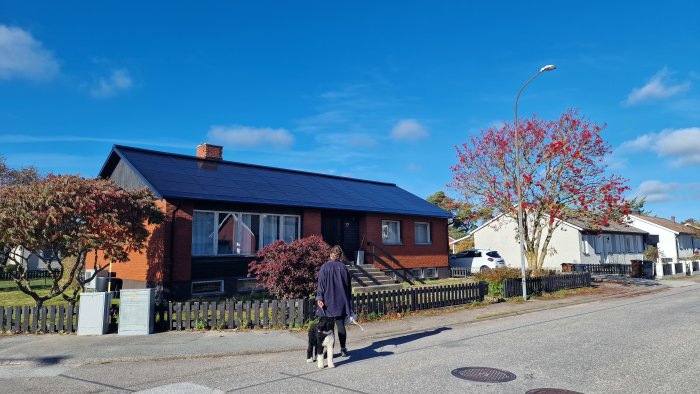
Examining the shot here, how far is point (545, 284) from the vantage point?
67.2 ft

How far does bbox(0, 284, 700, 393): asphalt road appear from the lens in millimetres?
6578

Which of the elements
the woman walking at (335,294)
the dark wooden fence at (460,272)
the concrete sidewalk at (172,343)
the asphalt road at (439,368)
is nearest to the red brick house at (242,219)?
the dark wooden fence at (460,272)

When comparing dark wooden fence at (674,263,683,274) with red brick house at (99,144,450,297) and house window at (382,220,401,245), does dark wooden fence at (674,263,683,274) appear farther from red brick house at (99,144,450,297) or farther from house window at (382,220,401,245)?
house window at (382,220,401,245)

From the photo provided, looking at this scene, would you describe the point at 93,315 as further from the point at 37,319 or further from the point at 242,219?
the point at 242,219

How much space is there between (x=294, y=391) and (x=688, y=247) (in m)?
61.8

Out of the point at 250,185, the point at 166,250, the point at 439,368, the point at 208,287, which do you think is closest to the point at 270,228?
the point at 250,185

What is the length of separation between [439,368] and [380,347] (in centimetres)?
226

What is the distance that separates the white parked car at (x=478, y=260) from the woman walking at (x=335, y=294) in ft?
74.9

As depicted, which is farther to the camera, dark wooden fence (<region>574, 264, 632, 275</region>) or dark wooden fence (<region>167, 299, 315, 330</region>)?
dark wooden fence (<region>574, 264, 632, 275</region>)

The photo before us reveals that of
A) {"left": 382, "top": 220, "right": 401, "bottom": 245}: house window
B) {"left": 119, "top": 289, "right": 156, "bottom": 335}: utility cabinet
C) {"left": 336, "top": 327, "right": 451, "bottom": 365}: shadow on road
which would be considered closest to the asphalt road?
{"left": 336, "top": 327, "right": 451, "bottom": 365}: shadow on road

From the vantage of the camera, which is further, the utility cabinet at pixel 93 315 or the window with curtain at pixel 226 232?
the window with curtain at pixel 226 232

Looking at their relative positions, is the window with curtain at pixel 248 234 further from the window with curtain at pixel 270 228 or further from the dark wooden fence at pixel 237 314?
the dark wooden fence at pixel 237 314

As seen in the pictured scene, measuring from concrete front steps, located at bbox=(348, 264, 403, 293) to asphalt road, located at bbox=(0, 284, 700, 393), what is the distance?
783 centimetres

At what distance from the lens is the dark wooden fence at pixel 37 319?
11.2 m
